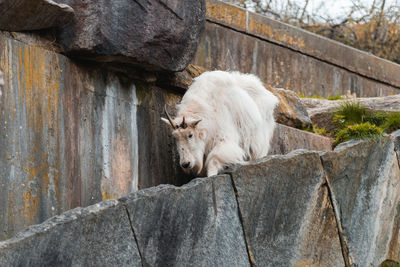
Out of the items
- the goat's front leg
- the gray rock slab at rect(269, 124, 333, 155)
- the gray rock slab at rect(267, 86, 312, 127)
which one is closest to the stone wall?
the goat's front leg

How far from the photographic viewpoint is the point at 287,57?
12.5 meters

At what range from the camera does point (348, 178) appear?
8852 millimetres

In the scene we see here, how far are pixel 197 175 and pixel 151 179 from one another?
1.72ft

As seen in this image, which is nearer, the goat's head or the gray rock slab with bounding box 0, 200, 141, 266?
the gray rock slab with bounding box 0, 200, 141, 266

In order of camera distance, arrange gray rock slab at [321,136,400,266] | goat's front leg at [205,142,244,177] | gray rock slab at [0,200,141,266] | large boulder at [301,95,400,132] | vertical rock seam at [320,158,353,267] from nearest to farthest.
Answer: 1. gray rock slab at [0,200,141,266]
2. goat's front leg at [205,142,244,177]
3. vertical rock seam at [320,158,353,267]
4. gray rock slab at [321,136,400,266]
5. large boulder at [301,95,400,132]

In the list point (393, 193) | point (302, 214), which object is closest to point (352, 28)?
point (393, 193)

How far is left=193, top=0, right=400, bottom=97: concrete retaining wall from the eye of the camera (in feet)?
35.9

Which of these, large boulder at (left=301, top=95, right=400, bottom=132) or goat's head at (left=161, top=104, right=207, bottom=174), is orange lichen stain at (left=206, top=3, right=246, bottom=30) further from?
goat's head at (left=161, top=104, right=207, bottom=174)

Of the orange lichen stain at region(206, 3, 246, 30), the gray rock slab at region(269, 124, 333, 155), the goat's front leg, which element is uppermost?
the orange lichen stain at region(206, 3, 246, 30)

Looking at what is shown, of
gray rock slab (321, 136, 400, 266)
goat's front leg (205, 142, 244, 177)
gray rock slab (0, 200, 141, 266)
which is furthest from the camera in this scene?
gray rock slab (321, 136, 400, 266)

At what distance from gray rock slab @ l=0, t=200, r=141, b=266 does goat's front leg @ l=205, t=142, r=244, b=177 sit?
5.36ft


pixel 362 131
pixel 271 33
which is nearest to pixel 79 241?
pixel 362 131

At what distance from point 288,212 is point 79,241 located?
271cm

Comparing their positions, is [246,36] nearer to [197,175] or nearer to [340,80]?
[340,80]
